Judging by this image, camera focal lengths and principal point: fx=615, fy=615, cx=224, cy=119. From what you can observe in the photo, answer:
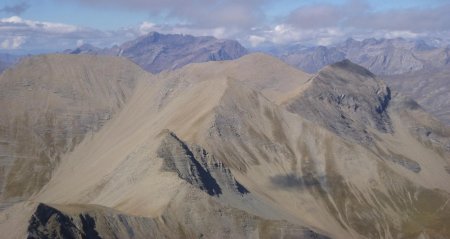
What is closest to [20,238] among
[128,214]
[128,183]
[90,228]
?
[90,228]

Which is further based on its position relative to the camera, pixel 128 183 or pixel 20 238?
pixel 128 183

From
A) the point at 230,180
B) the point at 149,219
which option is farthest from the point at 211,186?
the point at 149,219

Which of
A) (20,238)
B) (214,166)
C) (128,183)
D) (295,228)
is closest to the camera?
(20,238)

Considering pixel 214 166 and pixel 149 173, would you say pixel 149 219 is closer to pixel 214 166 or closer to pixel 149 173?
pixel 149 173

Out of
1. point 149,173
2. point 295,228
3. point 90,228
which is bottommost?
point 295,228

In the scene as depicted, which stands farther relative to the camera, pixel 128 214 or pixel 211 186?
pixel 211 186

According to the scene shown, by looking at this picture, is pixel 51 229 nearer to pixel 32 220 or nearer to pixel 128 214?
pixel 32 220

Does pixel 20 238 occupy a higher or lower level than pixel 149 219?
higher

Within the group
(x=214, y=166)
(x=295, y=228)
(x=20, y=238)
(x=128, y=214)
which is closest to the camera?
(x=20, y=238)

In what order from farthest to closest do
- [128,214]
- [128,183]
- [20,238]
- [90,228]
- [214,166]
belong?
[214,166] → [128,183] → [128,214] → [90,228] → [20,238]
